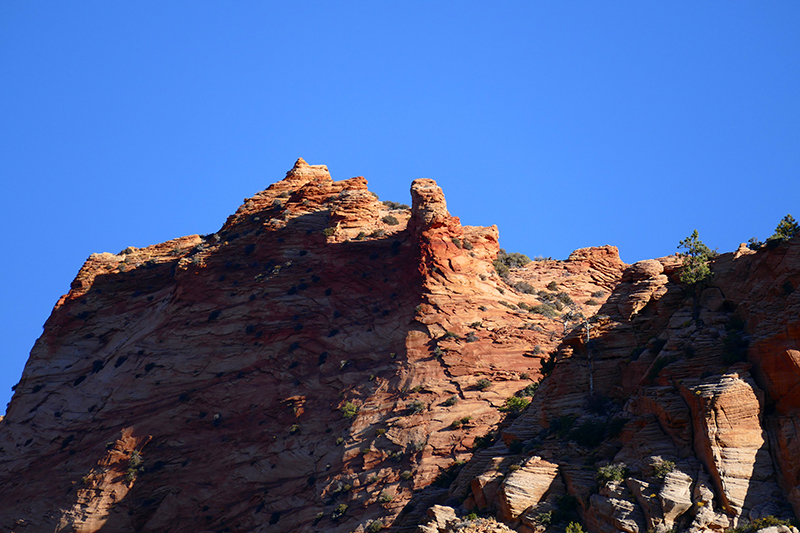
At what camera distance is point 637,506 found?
3353 centimetres

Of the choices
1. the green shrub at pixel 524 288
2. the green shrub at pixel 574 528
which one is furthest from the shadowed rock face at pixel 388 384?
the green shrub at pixel 574 528

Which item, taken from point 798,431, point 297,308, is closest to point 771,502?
point 798,431

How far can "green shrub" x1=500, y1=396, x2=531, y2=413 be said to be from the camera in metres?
51.2

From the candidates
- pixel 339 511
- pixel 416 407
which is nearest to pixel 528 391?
pixel 416 407

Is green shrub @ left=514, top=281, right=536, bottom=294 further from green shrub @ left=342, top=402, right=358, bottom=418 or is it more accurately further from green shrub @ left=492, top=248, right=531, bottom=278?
green shrub @ left=342, top=402, right=358, bottom=418

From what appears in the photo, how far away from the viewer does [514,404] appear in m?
51.7

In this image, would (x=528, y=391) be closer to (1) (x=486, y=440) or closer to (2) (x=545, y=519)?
(1) (x=486, y=440)

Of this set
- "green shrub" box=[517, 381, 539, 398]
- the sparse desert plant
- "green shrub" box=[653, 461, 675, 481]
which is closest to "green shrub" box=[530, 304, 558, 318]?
"green shrub" box=[517, 381, 539, 398]

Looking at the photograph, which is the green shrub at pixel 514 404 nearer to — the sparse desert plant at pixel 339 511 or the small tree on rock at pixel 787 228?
the sparse desert plant at pixel 339 511

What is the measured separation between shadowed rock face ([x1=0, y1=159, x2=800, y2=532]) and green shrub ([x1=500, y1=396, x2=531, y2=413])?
1.11m

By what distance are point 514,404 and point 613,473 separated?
16434mm

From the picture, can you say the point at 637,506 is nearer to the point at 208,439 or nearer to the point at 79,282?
the point at 208,439

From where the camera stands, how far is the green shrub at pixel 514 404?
168ft

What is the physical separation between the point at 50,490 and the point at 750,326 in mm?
48075
